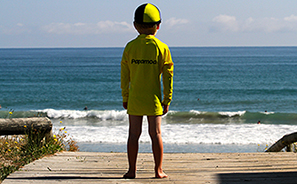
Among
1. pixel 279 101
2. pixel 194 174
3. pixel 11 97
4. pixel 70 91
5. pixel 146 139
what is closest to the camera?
pixel 194 174

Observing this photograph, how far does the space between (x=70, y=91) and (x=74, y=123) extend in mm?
18047

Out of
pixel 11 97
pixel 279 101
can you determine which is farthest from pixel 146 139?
pixel 11 97

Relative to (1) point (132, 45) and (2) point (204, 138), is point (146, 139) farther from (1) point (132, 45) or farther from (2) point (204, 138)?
(1) point (132, 45)

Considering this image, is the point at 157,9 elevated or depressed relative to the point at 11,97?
elevated

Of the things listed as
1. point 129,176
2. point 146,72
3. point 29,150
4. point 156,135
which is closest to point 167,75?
point 146,72

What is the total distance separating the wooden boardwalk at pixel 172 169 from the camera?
4.22 metres

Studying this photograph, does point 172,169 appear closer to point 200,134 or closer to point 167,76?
point 167,76

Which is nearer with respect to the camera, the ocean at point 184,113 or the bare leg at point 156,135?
the bare leg at point 156,135

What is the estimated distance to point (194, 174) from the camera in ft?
14.7

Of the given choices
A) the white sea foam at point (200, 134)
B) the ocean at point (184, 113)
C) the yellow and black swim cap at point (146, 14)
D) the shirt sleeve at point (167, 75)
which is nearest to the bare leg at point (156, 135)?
the shirt sleeve at point (167, 75)

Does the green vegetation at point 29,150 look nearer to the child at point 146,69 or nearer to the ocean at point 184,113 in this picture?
the child at point 146,69

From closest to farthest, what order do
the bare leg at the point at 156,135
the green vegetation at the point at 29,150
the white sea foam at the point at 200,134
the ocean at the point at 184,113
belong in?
the bare leg at the point at 156,135, the green vegetation at the point at 29,150, the ocean at the point at 184,113, the white sea foam at the point at 200,134

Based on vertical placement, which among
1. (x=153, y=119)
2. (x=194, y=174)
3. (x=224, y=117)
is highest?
(x=153, y=119)

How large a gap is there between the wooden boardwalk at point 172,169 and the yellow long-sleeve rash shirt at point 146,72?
96 centimetres
